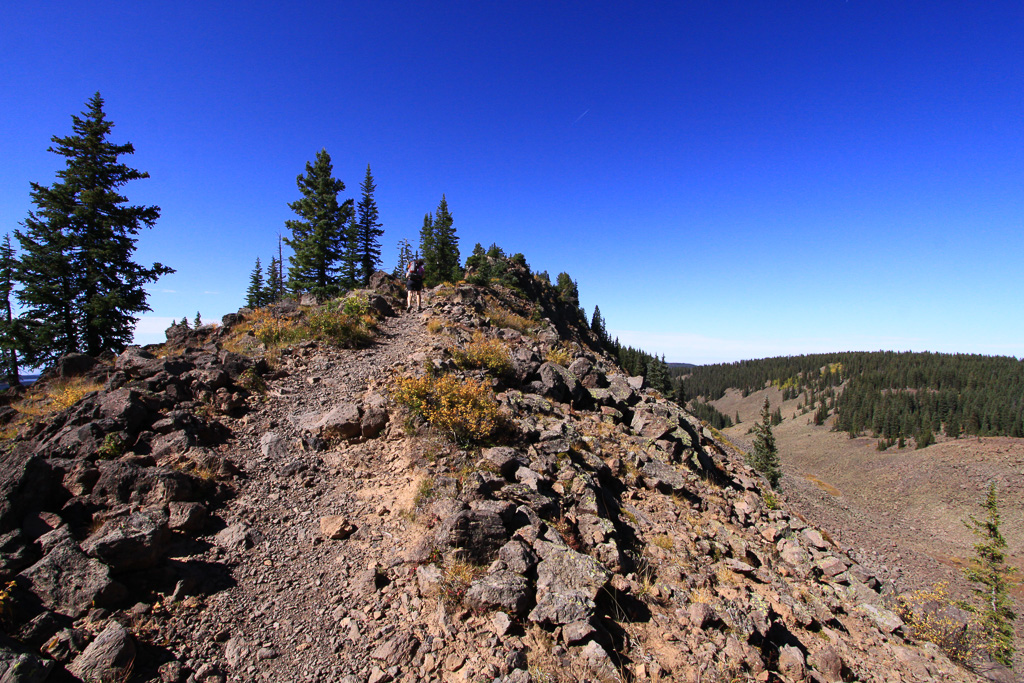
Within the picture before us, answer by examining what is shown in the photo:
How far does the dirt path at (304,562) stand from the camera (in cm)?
420

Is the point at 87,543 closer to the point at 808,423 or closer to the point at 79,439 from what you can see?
the point at 79,439

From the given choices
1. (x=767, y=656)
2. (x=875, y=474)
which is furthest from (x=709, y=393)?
(x=767, y=656)

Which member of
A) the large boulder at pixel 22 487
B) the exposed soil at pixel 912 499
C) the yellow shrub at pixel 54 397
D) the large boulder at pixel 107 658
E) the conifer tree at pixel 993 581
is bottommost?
the exposed soil at pixel 912 499

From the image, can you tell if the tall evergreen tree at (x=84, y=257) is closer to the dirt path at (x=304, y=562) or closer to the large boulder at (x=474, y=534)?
the dirt path at (x=304, y=562)

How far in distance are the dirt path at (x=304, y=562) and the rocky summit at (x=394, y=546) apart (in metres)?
0.03

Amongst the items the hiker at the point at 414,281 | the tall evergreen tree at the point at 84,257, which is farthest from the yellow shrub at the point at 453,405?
the tall evergreen tree at the point at 84,257

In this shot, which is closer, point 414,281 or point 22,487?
point 22,487

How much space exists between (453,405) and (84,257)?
2001 cm

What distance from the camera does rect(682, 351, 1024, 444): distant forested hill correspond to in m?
102

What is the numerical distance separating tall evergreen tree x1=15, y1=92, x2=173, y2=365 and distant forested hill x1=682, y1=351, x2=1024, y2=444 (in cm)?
14291

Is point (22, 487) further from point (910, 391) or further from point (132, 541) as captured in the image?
point (910, 391)

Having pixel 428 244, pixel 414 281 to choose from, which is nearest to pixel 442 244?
pixel 428 244

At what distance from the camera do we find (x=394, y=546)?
5707 mm

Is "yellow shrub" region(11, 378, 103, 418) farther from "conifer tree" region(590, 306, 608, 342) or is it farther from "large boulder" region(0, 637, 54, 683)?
"conifer tree" region(590, 306, 608, 342)
